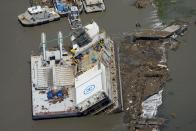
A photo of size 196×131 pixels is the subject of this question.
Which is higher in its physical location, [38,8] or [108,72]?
[38,8]

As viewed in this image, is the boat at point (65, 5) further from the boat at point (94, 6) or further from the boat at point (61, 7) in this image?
the boat at point (94, 6)

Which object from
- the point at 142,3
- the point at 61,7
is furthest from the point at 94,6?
the point at 142,3

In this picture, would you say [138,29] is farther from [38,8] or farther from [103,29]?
[38,8]

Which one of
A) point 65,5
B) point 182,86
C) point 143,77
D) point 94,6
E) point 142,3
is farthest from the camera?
point 142,3

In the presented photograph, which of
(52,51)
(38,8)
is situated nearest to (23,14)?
(38,8)

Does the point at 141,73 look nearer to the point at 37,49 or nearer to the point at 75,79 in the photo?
the point at 75,79

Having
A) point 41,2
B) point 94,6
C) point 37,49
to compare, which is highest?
point 41,2
